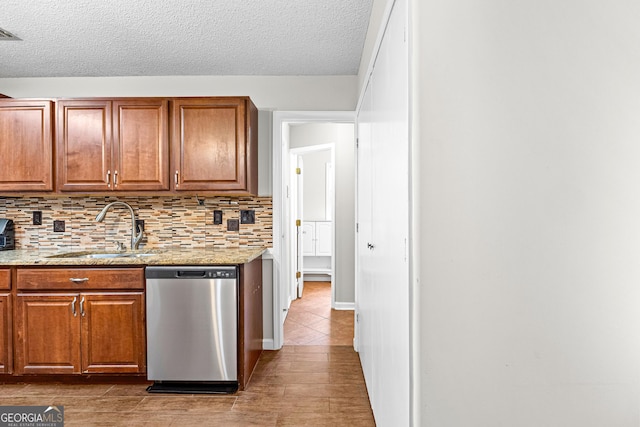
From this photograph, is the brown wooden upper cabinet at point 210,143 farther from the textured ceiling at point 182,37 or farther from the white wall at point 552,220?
the white wall at point 552,220

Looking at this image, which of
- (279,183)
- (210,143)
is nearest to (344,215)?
(279,183)

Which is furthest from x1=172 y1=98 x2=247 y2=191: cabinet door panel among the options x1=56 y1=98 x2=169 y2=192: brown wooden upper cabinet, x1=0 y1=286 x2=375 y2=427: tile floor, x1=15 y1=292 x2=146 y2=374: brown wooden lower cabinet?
x1=0 y1=286 x2=375 y2=427: tile floor

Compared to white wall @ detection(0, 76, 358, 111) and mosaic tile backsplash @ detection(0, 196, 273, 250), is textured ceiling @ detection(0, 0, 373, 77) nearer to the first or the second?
white wall @ detection(0, 76, 358, 111)

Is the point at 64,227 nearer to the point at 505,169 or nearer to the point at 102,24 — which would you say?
the point at 102,24

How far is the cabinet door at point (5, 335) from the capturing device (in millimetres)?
2717

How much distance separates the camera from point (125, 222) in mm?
3477

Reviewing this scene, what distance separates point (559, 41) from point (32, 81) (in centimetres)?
399

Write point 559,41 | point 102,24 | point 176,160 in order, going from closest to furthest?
point 559,41 → point 102,24 → point 176,160

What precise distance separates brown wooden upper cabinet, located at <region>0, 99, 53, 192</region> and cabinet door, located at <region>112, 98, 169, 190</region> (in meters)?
0.51

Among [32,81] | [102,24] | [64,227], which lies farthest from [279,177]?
[32,81]

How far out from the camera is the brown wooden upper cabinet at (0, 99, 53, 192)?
3064mm

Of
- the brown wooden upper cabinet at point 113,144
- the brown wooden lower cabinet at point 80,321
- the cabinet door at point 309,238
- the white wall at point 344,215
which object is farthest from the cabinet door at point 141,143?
the cabinet door at point 309,238

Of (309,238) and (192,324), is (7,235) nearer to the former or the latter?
(192,324)

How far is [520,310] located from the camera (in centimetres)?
109
